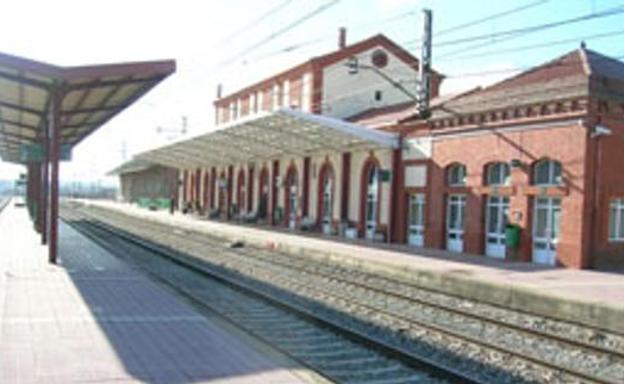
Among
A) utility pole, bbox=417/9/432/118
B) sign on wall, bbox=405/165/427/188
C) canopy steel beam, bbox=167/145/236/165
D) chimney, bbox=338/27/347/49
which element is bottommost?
sign on wall, bbox=405/165/427/188

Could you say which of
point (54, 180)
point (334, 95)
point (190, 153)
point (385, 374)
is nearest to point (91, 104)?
point (54, 180)

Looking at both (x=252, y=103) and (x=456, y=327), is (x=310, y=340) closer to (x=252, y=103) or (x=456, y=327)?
(x=456, y=327)

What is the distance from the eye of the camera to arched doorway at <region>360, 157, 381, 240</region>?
34281 millimetres

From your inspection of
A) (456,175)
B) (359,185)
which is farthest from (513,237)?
(359,185)

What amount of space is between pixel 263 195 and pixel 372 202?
14.3 metres

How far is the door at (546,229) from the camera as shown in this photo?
24.4 metres

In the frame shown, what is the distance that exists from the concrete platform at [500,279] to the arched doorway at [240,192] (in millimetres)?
21816

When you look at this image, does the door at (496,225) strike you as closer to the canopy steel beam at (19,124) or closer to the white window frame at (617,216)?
the white window frame at (617,216)

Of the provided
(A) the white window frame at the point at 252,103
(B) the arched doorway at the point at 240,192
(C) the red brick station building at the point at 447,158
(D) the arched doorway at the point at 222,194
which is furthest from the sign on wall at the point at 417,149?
(A) the white window frame at the point at 252,103

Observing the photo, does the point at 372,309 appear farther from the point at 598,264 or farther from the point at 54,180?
the point at 598,264

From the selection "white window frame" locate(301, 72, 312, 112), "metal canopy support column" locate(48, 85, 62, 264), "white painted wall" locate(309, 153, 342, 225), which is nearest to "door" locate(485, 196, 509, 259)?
"white painted wall" locate(309, 153, 342, 225)

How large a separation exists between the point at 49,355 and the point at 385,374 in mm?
3750

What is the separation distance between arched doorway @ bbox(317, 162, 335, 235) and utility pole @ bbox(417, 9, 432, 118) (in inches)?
330

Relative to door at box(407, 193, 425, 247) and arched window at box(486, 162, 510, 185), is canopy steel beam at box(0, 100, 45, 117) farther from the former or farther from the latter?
door at box(407, 193, 425, 247)
